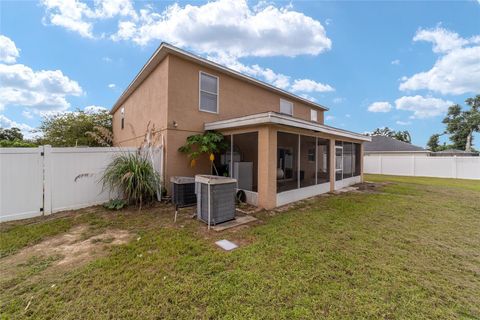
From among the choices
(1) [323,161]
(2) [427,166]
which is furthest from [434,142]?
(1) [323,161]

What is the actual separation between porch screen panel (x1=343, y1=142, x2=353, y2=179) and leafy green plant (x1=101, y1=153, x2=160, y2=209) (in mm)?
9815

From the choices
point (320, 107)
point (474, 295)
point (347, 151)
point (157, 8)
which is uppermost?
point (157, 8)

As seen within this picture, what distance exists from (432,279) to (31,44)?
1383cm

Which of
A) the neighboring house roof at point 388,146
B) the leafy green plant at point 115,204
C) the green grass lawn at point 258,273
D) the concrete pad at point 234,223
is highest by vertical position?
the neighboring house roof at point 388,146

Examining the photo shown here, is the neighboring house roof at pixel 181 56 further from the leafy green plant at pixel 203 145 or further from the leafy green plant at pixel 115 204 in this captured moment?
the leafy green plant at pixel 115 204

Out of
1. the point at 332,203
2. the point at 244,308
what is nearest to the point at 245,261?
the point at 244,308

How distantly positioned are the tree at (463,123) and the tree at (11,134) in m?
62.7

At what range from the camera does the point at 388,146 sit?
24531 mm

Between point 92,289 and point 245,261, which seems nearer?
point 92,289

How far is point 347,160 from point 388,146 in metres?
18.2

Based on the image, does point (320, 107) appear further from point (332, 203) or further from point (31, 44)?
point (31, 44)

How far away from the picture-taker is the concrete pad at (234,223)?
465cm

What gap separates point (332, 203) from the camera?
7.16 meters

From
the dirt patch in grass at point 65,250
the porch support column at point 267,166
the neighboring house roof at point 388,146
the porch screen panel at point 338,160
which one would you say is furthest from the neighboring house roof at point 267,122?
the neighboring house roof at point 388,146
